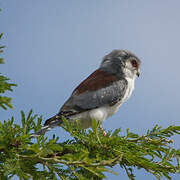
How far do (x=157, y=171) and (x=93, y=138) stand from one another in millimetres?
826

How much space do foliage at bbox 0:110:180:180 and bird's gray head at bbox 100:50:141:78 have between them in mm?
2669

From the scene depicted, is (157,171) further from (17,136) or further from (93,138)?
(17,136)

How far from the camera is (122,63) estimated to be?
629 cm

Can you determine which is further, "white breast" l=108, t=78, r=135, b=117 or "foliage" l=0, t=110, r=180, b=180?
"white breast" l=108, t=78, r=135, b=117

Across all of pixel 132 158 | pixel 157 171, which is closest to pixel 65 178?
pixel 132 158

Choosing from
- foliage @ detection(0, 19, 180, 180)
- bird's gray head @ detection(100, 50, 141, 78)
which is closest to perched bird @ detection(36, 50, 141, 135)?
bird's gray head @ detection(100, 50, 141, 78)

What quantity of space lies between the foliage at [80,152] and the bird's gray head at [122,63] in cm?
267

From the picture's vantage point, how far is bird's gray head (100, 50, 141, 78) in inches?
242

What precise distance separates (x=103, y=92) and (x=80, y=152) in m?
3.09

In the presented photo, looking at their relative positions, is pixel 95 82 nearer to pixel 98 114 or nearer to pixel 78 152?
pixel 98 114

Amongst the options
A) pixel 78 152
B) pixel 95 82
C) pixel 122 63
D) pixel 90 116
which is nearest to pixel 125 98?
pixel 95 82

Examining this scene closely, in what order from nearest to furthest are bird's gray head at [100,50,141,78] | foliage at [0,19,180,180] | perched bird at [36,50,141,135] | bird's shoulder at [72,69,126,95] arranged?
foliage at [0,19,180,180]
perched bird at [36,50,141,135]
bird's shoulder at [72,69,126,95]
bird's gray head at [100,50,141,78]

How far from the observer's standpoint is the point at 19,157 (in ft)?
8.15

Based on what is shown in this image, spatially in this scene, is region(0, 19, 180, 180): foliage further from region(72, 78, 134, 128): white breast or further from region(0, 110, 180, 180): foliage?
region(72, 78, 134, 128): white breast
